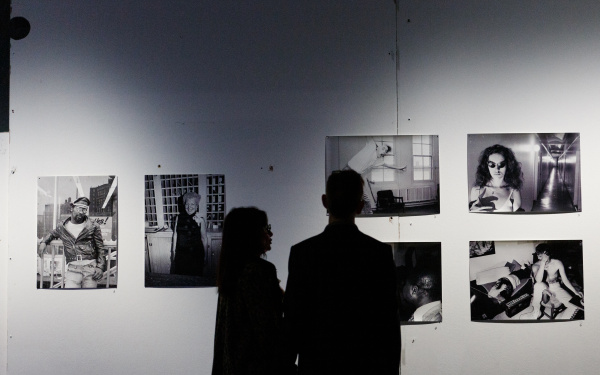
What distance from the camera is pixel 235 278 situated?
180 cm

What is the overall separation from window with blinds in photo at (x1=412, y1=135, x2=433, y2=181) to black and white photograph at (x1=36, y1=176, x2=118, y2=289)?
1590 mm

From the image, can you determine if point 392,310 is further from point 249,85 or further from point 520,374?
point 249,85

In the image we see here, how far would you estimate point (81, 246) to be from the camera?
262cm

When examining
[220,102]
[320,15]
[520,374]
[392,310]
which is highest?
[320,15]

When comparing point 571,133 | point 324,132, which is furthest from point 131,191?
point 571,133

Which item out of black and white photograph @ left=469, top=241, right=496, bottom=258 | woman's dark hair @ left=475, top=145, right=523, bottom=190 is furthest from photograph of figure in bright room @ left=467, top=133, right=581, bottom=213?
black and white photograph @ left=469, top=241, right=496, bottom=258

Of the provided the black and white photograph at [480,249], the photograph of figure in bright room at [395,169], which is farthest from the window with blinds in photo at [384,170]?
the black and white photograph at [480,249]

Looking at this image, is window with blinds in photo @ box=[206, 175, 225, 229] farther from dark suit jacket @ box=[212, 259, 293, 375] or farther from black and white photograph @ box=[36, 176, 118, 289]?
dark suit jacket @ box=[212, 259, 293, 375]

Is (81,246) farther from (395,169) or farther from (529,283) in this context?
(529,283)

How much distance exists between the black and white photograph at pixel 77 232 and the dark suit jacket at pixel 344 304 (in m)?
1.33

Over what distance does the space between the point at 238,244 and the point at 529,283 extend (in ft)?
5.21

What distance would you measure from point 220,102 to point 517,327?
1.93 meters

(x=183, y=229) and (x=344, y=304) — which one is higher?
(x=183, y=229)

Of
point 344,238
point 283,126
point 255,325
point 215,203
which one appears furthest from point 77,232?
point 344,238
